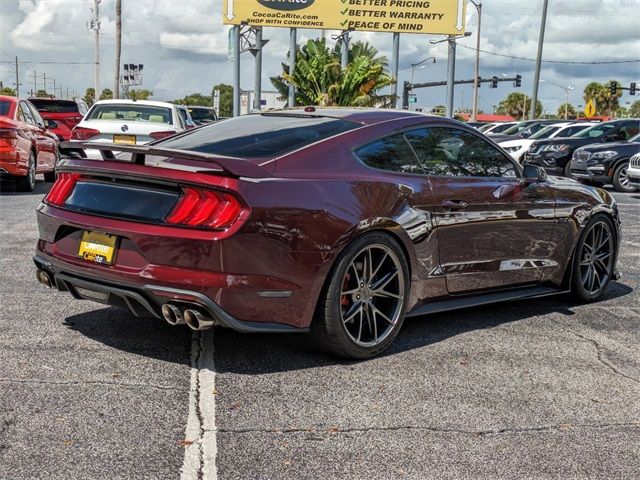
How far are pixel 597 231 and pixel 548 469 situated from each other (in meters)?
3.69

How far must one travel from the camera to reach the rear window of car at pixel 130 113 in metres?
13.9

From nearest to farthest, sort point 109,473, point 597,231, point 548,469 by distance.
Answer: point 109,473
point 548,469
point 597,231

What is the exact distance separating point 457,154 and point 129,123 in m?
8.99

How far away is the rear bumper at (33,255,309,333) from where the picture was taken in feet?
13.3

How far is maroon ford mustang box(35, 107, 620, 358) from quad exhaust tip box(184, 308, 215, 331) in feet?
0.03

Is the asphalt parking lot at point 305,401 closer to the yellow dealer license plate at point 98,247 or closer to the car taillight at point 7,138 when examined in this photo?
the yellow dealer license plate at point 98,247

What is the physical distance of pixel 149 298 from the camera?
4.14 m

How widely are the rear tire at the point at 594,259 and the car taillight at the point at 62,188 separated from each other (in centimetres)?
385

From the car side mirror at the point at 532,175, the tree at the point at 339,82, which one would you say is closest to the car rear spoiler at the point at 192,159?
the car side mirror at the point at 532,175

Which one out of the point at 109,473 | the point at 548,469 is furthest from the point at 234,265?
the point at 548,469

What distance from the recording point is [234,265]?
409cm

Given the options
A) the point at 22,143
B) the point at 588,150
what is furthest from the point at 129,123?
the point at 588,150

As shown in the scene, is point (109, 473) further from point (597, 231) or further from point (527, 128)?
point (527, 128)

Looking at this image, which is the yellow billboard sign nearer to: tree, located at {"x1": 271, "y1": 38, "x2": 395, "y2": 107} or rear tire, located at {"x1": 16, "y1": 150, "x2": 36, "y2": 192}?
tree, located at {"x1": 271, "y1": 38, "x2": 395, "y2": 107}
